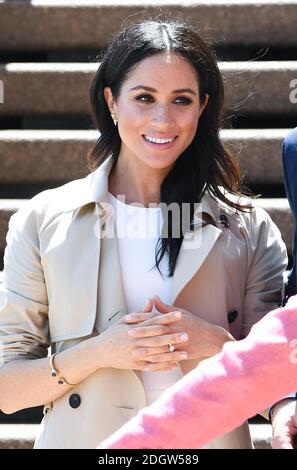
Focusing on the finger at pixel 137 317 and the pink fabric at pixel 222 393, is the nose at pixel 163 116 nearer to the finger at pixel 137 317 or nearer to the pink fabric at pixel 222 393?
the finger at pixel 137 317

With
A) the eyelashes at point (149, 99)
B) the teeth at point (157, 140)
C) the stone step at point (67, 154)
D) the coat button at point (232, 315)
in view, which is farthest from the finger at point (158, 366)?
the stone step at point (67, 154)

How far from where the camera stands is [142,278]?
8.07 feet

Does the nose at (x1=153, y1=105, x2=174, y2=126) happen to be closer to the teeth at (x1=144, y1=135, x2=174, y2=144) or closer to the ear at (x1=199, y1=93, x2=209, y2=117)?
the teeth at (x1=144, y1=135, x2=174, y2=144)

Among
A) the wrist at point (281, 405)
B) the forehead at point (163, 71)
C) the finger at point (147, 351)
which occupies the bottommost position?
the wrist at point (281, 405)

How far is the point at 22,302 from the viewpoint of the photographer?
7.89ft

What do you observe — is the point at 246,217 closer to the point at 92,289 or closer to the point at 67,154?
the point at 92,289

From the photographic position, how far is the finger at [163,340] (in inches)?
88.8

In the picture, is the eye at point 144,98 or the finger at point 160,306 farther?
the eye at point 144,98

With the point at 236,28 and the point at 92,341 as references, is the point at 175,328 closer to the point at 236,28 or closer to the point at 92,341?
the point at 92,341

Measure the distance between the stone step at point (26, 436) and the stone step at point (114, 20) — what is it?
1.75 metres

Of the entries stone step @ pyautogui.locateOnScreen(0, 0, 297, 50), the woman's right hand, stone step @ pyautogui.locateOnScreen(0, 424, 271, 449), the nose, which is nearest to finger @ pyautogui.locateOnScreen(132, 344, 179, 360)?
the woman's right hand

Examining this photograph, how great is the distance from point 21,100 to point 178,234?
1.89 m

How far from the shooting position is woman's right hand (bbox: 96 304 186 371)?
7.41 feet

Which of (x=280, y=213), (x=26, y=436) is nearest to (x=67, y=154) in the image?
(x=280, y=213)
